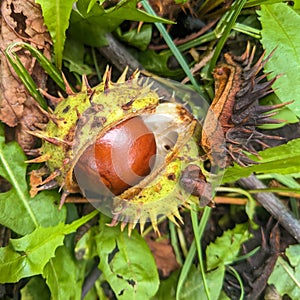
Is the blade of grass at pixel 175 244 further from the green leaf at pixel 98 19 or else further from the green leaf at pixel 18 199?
the green leaf at pixel 98 19

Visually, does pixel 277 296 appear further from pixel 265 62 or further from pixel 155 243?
pixel 265 62

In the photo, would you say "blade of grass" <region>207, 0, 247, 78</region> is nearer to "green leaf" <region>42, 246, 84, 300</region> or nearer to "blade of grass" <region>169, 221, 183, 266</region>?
"blade of grass" <region>169, 221, 183, 266</region>

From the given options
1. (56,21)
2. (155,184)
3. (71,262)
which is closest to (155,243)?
(71,262)

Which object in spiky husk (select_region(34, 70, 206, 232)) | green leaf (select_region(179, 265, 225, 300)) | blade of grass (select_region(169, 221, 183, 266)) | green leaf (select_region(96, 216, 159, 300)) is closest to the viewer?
spiky husk (select_region(34, 70, 206, 232))

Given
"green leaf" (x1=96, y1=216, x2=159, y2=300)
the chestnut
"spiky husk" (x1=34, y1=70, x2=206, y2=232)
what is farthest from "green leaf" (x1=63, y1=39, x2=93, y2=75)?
"green leaf" (x1=96, y1=216, x2=159, y2=300)

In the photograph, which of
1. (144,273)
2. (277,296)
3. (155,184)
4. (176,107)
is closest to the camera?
(155,184)

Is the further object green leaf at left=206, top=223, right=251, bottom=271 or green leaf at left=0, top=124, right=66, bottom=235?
green leaf at left=206, top=223, right=251, bottom=271

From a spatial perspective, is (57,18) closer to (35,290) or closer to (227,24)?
(227,24)
